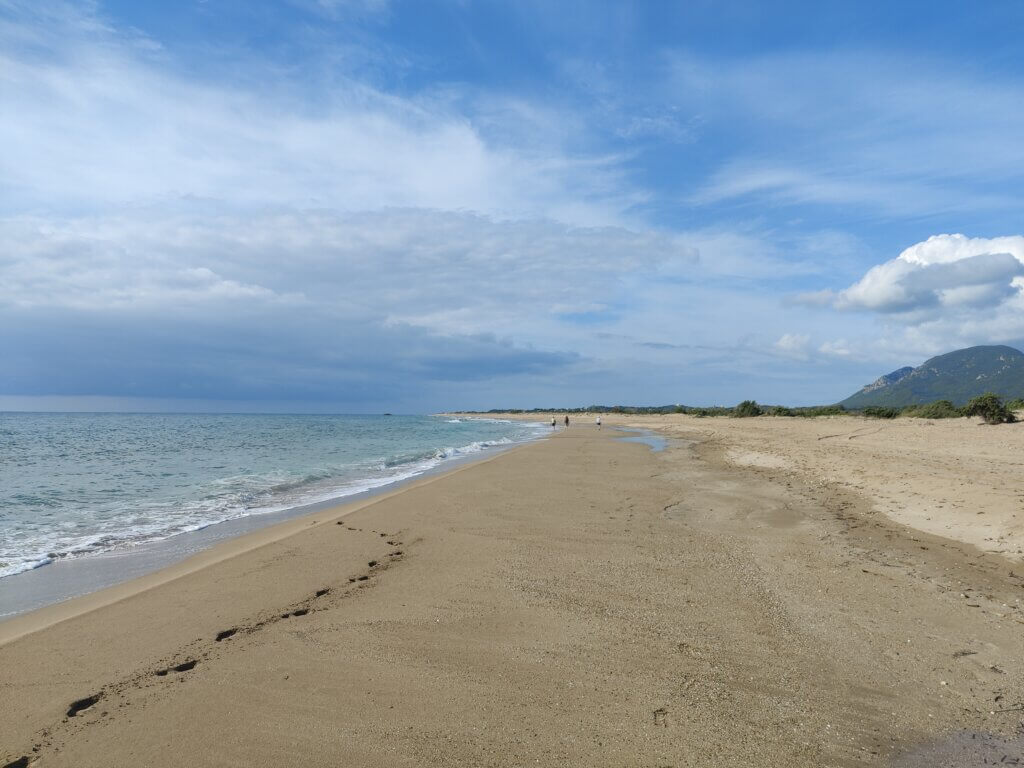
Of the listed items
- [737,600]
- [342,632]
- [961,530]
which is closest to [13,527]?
[342,632]

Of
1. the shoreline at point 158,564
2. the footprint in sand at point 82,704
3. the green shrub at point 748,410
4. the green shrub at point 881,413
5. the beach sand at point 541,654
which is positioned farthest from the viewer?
the green shrub at point 748,410

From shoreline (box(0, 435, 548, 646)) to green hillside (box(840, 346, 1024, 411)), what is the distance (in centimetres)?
7629

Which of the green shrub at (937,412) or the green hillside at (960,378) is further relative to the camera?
the green hillside at (960,378)

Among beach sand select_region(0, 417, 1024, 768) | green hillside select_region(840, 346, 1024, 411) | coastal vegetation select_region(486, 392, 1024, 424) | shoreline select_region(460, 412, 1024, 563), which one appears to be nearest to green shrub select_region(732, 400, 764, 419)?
coastal vegetation select_region(486, 392, 1024, 424)

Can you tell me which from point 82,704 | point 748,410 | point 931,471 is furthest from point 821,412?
point 82,704

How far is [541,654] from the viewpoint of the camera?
5.41 meters

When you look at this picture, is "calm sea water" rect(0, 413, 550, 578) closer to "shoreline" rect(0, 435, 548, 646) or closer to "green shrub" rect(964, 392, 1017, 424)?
"shoreline" rect(0, 435, 548, 646)

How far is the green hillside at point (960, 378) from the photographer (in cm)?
7734

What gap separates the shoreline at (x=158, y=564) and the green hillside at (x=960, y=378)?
76.3 metres

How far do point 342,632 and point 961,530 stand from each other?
11087 millimetres

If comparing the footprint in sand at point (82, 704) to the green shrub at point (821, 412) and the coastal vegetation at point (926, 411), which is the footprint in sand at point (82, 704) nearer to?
the coastal vegetation at point (926, 411)

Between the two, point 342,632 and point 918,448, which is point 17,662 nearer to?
point 342,632

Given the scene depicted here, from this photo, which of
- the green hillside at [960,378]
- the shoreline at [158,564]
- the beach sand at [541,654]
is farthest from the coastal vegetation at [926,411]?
the shoreline at [158,564]

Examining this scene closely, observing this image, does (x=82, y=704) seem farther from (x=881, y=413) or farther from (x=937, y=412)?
(x=881, y=413)
